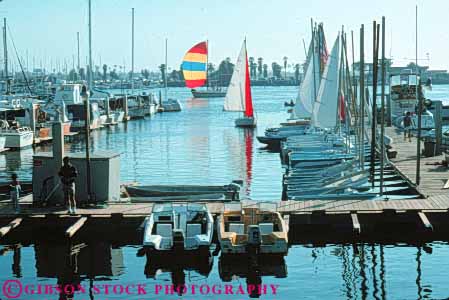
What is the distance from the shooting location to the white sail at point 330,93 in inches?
1731

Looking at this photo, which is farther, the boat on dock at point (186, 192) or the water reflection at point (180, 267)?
the boat on dock at point (186, 192)

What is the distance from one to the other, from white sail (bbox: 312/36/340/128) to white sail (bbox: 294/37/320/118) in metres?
9.12

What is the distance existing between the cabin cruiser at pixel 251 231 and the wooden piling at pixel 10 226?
19.3 ft

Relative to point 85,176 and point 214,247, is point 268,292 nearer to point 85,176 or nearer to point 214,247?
point 214,247

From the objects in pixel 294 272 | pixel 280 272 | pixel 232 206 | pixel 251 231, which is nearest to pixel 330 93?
pixel 232 206

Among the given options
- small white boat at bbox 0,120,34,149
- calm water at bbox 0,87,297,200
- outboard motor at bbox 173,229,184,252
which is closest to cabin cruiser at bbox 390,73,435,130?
calm water at bbox 0,87,297,200

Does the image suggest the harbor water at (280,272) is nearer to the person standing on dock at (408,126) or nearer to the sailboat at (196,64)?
the person standing on dock at (408,126)

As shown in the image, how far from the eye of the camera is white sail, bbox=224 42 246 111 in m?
70.6

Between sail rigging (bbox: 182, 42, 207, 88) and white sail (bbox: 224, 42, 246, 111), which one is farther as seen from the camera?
sail rigging (bbox: 182, 42, 207, 88)

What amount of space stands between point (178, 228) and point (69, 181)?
355 centimetres

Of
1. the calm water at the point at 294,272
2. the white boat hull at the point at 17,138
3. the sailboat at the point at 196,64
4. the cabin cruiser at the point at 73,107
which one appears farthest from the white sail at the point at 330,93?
the sailboat at the point at 196,64

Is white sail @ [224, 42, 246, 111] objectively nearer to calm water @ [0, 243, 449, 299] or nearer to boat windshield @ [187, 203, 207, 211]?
boat windshield @ [187, 203, 207, 211]

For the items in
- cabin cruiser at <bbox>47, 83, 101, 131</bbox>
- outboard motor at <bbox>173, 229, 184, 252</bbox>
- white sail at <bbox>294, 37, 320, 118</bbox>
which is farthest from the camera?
cabin cruiser at <bbox>47, 83, 101, 131</bbox>

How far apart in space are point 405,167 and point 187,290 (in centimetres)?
1872
